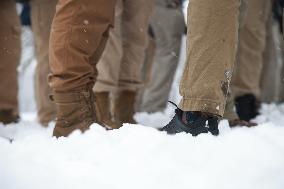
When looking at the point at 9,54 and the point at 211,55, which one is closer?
the point at 211,55

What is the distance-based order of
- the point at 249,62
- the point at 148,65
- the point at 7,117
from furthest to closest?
1. the point at 148,65
2. the point at 249,62
3. the point at 7,117

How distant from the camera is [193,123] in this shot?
1.27m

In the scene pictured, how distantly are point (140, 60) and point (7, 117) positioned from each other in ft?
2.31

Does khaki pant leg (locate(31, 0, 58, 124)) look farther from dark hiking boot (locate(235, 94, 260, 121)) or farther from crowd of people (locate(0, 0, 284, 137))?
dark hiking boot (locate(235, 94, 260, 121))

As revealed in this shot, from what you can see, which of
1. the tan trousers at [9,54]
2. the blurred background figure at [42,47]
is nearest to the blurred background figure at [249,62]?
the blurred background figure at [42,47]

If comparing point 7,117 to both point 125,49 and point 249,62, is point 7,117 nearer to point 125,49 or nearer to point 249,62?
point 125,49

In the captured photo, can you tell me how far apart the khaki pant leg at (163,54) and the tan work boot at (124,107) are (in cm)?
102

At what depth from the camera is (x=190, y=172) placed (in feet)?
3.31

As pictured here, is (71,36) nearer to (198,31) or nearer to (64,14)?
(64,14)

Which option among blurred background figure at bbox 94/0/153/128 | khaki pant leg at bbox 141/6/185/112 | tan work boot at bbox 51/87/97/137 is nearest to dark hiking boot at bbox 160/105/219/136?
tan work boot at bbox 51/87/97/137

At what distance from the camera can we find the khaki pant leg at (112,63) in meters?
2.25

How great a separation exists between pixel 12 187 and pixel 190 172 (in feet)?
1.27

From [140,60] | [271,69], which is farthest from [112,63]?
[271,69]

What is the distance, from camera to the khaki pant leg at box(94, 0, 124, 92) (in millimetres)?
2250
